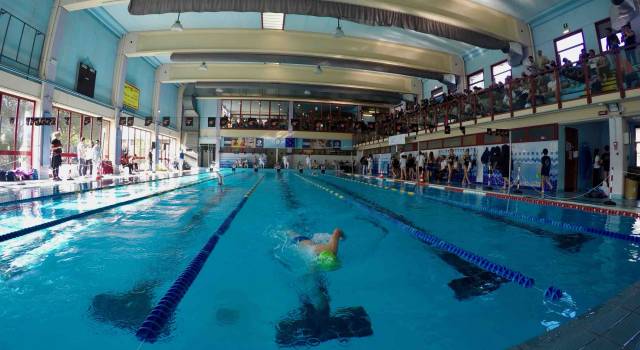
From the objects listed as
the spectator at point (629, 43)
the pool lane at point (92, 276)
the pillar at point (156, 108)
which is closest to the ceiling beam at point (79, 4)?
the pool lane at point (92, 276)

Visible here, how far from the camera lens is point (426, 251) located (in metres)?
3.79

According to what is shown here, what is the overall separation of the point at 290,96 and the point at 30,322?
2451 centimetres

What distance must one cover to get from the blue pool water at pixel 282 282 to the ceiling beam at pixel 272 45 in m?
9.50

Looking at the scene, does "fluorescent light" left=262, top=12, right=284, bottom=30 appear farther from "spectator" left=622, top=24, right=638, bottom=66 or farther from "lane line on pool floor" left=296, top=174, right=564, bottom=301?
"spectator" left=622, top=24, right=638, bottom=66

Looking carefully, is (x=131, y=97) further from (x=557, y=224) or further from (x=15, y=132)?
(x=557, y=224)

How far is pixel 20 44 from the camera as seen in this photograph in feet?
31.0

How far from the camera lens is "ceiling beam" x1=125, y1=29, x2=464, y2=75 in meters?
13.1

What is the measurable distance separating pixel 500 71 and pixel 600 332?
14.3 m

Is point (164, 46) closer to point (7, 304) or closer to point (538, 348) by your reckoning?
point (7, 304)

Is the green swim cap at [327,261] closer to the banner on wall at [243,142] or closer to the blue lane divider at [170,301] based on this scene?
the blue lane divider at [170,301]

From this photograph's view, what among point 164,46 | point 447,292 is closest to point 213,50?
point 164,46

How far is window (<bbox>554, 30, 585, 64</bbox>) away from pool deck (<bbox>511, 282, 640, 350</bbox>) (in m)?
11.4

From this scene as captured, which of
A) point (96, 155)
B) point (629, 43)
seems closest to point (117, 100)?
point (96, 155)

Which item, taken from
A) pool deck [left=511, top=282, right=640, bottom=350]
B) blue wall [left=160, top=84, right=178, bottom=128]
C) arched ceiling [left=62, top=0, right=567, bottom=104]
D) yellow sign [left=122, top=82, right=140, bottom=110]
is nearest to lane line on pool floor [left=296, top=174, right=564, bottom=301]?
pool deck [left=511, top=282, right=640, bottom=350]
